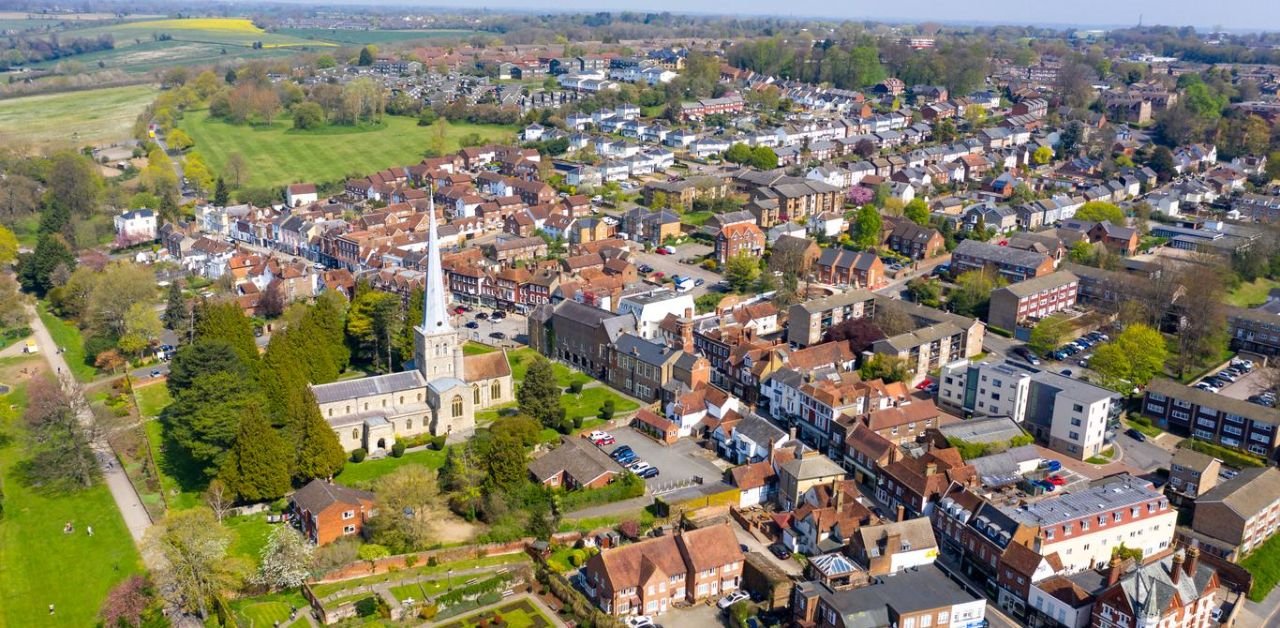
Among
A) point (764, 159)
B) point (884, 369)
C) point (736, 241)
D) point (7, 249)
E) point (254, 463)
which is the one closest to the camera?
point (254, 463)

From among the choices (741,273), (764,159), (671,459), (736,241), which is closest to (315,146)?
(764,159)

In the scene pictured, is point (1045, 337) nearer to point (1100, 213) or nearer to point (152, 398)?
point (1100, 213)

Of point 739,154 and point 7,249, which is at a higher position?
point 739,154

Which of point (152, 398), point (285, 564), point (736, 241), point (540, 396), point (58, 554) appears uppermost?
point (736, 241)

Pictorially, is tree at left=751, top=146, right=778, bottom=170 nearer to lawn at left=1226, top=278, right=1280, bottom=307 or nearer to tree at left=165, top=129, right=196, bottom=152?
lawn at left=1226, top=278, right=1280, bottom=307

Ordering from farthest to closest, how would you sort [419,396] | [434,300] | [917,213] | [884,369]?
[917,213] → [884,369] → [419,396] → [434,300]

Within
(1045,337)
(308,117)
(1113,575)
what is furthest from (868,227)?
(308,117)

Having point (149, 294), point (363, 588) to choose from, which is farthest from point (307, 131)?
point (363, 588)

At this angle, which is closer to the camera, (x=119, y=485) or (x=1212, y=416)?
(x=119, y=485)
